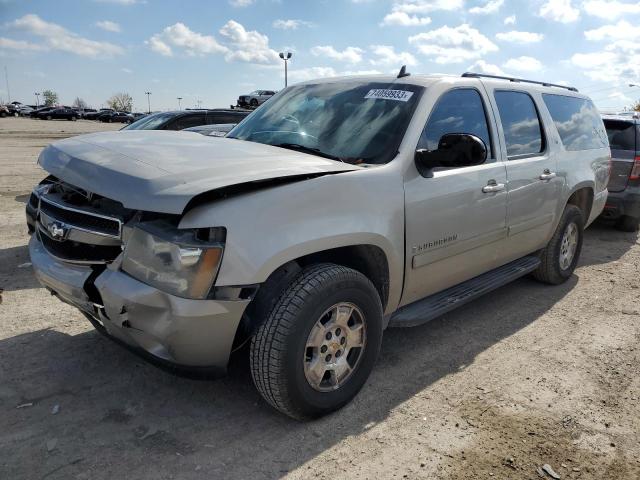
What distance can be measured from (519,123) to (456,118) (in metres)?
0.99

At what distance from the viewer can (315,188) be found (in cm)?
270

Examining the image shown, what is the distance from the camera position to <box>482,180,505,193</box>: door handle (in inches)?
147

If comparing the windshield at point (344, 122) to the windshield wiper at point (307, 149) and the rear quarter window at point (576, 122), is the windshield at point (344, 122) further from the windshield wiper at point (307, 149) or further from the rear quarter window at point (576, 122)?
the rear quarter window at point (576, 122)

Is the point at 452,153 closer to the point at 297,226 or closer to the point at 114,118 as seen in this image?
the point at 297,226

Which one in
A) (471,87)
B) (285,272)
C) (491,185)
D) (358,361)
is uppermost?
(471,87)

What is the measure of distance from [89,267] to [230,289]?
0.81m

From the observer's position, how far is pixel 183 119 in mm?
10078

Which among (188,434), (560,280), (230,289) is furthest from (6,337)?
(560,280)

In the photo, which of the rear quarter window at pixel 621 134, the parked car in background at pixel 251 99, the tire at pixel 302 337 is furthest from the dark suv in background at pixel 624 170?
the parked car in background at pixel 251 99

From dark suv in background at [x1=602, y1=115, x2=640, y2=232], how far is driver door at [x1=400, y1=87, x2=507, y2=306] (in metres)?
4.42

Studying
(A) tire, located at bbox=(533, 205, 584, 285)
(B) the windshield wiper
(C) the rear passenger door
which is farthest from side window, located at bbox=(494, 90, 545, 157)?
(B) the windshield wiper

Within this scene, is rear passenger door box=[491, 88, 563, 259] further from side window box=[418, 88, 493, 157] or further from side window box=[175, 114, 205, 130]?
side window box=[175, 114, 205, 130]

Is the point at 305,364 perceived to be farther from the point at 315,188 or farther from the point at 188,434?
the point at 315,188

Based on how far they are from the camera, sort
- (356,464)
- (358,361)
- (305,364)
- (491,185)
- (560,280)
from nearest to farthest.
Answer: (356,464)
(305,364)
(358,361)
(491,185)
(560,280)
